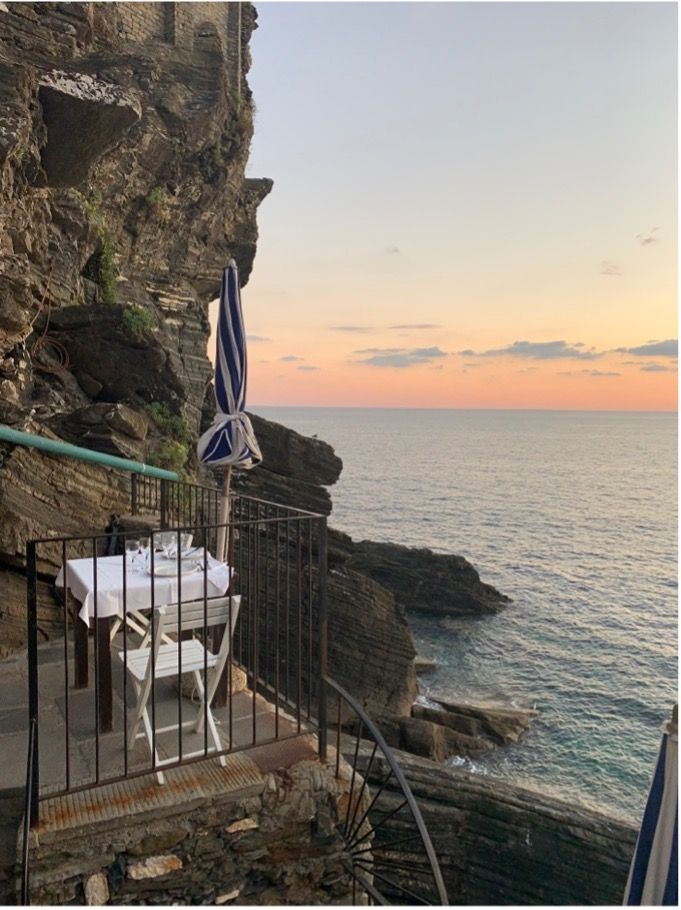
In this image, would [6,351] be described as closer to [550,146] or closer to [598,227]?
[550,146]

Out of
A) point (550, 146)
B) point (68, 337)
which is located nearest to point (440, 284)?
point (550, 146)

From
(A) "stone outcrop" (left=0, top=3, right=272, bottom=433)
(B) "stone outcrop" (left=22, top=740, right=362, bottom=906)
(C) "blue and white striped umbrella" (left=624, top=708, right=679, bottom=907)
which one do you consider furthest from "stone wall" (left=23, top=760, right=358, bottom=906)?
(A) "stone outcrop" (left=0, top=3, right=272, bottom=433)

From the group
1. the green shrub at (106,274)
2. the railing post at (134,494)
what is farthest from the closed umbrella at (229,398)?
the green shrub at (106,274)

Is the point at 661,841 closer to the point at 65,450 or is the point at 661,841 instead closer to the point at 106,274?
the point at 65,450

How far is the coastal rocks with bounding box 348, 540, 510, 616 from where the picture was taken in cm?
2492

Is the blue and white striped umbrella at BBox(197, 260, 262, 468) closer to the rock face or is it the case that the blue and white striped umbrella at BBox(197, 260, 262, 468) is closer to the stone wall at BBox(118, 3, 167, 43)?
the rock face

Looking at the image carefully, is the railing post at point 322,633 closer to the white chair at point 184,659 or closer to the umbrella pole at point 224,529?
the white chair at point 184,659

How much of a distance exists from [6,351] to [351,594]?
38.9 feet

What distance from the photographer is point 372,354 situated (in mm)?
84562

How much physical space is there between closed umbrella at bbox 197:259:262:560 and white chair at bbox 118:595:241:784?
0.68 meters

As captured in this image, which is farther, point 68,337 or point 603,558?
point 603,558

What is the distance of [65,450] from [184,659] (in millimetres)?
3558

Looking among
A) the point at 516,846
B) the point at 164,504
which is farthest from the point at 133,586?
the point at 516,846

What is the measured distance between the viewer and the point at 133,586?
418 cm
